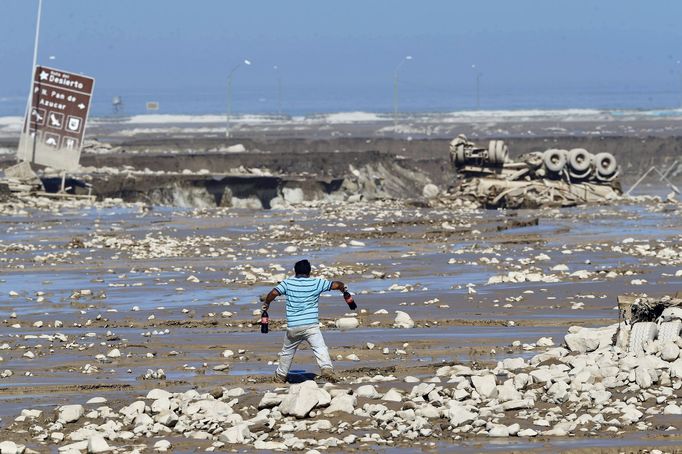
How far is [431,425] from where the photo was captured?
12.4 m

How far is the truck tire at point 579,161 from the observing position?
4847 centimetres

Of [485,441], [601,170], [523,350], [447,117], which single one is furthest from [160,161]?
[447,117]

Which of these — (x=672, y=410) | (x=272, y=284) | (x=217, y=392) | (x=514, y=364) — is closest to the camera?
(x=672, y=410)

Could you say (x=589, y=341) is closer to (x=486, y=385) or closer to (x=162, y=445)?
(x=486, y=385)

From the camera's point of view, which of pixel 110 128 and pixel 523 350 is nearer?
pixel 523 350

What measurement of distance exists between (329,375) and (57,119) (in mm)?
37390

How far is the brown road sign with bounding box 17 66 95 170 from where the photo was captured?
50125mm

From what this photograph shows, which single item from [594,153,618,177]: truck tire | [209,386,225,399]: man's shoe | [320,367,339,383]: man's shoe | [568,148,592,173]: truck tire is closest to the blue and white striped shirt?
[320,367,339,383]: man's shoe

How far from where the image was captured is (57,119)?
5028 cm

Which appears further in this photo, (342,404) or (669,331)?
(669,331)

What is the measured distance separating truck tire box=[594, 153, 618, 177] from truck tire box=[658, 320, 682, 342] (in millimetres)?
35341

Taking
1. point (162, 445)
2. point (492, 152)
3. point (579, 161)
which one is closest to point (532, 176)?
point (492, 152)

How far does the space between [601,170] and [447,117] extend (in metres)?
97.8

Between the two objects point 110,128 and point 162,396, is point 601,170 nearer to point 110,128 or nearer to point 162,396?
point 162,396
